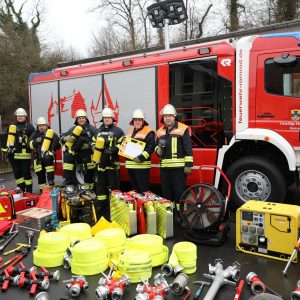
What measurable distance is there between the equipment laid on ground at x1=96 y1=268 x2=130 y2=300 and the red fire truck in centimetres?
288

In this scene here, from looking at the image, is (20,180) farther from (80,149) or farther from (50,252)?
(50,252)

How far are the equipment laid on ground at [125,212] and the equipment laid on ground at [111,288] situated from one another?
1527 millimetres

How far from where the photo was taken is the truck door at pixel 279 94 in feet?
17.2

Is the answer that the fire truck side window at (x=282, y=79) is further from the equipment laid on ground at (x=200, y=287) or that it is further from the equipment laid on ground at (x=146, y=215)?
the equipment laid on ground at (x=200, y=287)

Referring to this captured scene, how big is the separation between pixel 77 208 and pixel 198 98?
8.67 feet

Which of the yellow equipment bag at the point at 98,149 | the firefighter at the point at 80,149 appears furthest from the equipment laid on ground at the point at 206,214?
the firefighter at the point at 80,149

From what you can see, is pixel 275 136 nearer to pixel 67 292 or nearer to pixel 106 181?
pixel 106 181

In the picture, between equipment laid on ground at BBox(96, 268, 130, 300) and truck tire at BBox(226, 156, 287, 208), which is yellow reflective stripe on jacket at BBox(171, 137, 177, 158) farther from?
equipment laid on ground at BBox(96, 268, 130, 300)

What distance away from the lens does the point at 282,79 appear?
5.34 m

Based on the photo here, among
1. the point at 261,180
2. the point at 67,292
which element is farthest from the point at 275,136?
the point at 67,292

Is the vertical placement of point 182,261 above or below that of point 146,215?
below

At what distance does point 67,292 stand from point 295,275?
7.62 feet

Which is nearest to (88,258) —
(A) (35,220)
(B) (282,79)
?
(A) (35,220)

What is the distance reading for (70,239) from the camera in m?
4.32
